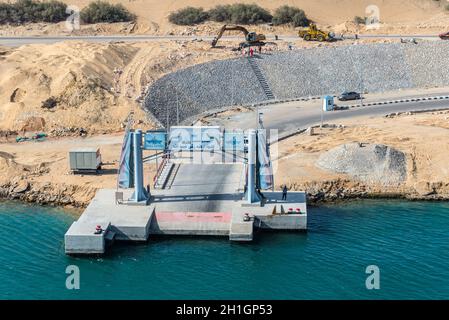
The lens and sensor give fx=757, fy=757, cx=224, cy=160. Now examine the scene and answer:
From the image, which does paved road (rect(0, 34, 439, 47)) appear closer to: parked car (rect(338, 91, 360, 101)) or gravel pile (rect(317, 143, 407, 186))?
parked car (rect(338, 91, 360, 101))

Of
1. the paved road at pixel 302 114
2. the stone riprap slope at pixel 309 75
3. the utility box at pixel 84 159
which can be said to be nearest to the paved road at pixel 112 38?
the stone riprap slope at pixel 309 75

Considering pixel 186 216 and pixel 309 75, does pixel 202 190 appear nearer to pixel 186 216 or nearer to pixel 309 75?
pixel 186 216

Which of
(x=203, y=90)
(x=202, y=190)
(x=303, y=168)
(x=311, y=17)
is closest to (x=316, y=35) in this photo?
(x=311, y=17)

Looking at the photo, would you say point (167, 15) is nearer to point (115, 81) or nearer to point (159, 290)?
point (115, 81)

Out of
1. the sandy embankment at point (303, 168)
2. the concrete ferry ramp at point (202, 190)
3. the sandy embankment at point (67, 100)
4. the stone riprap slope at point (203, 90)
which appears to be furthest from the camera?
the stone riprap slope at point (203, 90)

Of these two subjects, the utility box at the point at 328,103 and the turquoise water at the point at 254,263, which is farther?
the utility box at the point at 328,103

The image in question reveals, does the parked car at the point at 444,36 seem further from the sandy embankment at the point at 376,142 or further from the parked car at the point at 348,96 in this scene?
the sandy embankment at the point at 376,142
